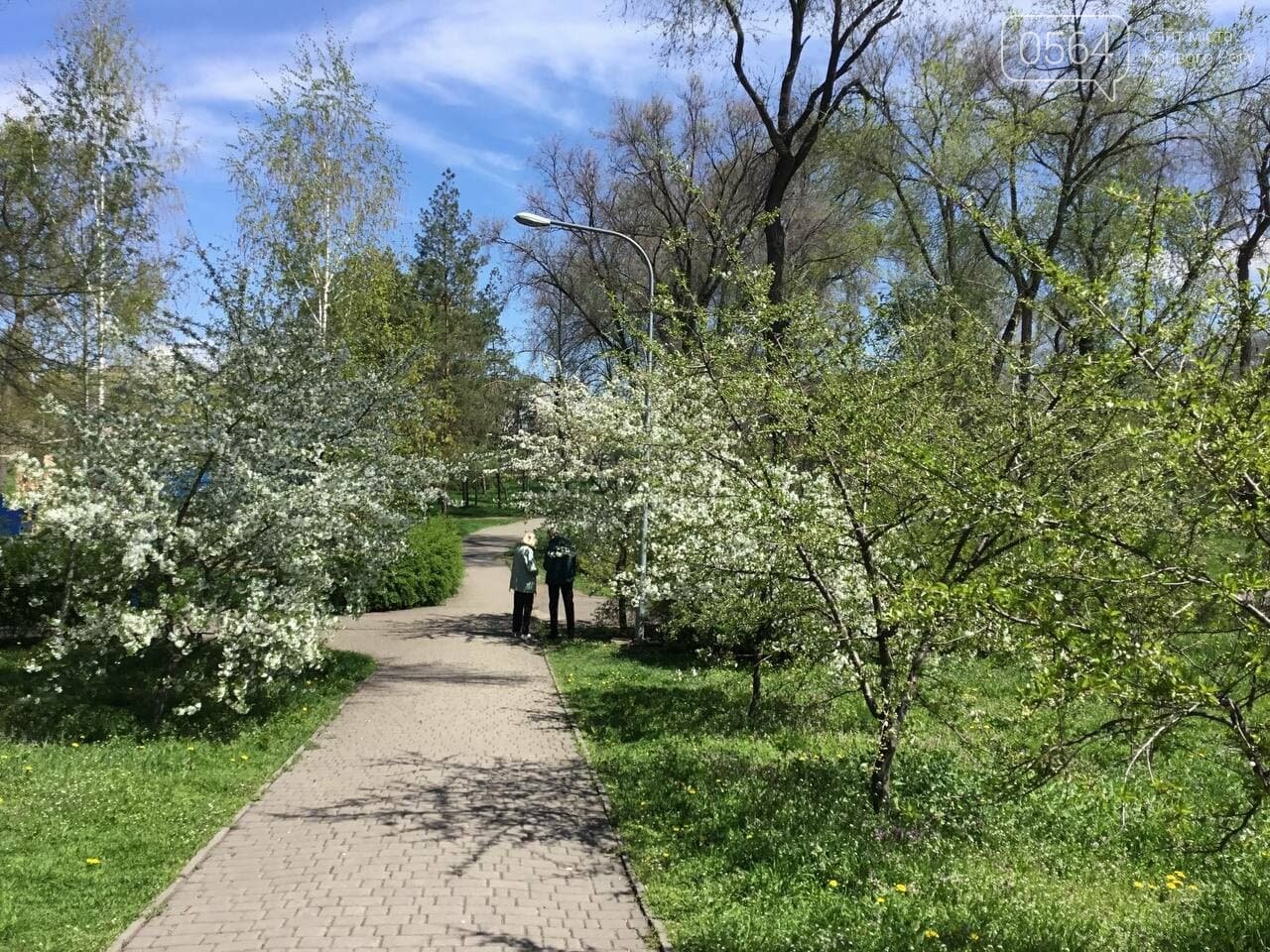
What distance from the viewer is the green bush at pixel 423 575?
17609 mm

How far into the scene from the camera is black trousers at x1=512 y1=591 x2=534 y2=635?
14922mm

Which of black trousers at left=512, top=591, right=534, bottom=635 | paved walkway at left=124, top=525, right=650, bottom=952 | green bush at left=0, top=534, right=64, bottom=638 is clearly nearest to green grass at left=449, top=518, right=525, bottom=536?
black trousers at left=512, top=591, right=534, bottom=635

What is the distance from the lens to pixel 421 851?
5.51 meters

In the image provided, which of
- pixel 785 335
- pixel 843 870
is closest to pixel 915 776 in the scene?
pixel 843 870

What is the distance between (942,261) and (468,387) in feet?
61.0

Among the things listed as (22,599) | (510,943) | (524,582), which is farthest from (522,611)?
(510,943)

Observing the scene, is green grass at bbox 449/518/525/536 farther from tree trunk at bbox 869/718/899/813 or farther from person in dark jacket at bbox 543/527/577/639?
tree trunk at bbox 869/718/899/813

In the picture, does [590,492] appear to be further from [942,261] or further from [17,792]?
[942,261]

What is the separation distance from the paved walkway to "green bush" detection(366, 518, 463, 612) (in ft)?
25.7

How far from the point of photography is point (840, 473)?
251 inches

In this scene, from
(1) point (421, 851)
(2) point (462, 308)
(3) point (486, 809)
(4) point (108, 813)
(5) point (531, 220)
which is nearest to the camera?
(1) point (421, 851)

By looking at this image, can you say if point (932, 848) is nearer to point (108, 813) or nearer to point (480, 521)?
point (108, 813)

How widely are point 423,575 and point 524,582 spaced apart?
14.0ft

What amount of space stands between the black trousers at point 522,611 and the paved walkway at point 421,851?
491 cm
